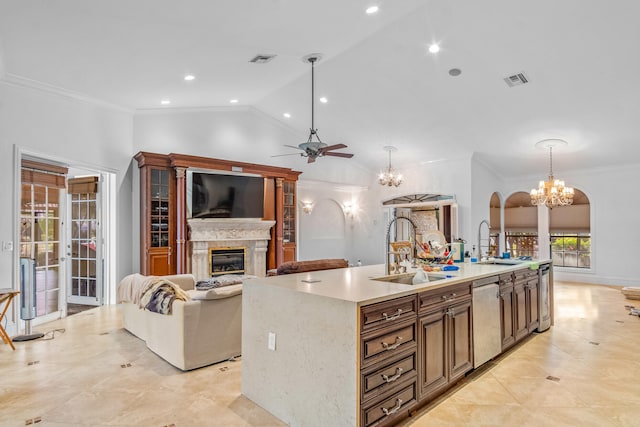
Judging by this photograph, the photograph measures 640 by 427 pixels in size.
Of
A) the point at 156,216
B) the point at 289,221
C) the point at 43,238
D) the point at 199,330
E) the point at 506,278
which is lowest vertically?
the point at 199,330

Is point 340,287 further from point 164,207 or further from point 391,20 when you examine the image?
point 164,207

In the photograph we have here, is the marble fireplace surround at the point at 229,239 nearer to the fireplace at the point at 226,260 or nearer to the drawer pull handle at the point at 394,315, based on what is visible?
the fireplace at the point at 226,260

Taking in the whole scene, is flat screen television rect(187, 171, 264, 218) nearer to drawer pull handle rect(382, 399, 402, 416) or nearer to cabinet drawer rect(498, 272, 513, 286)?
cabinet drawer rect(498, 272, 513, 286)

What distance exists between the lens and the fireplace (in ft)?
23.6

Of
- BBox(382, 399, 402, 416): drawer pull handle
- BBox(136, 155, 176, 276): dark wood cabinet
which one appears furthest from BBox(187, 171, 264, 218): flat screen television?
BBox(382, 399, 402, 416): drawer pull handle

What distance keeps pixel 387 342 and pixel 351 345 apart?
1.02ft

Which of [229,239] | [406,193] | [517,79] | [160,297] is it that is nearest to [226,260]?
[229,239]

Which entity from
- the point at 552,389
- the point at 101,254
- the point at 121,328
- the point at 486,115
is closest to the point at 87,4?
the point at 121,328

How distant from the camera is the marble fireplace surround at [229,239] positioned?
693 centimetres

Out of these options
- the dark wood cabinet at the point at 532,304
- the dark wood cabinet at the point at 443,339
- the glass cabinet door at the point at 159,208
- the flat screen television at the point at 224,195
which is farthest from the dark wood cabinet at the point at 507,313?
the glass cabinet door at the point at 159,208

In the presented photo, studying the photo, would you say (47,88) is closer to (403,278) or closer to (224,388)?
(224,388)

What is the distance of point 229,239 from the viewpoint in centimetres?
735

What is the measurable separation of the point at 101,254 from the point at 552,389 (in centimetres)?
653

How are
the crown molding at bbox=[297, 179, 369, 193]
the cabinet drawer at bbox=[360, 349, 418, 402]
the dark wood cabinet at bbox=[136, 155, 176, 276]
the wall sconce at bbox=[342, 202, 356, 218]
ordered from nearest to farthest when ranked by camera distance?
the cabinet drawer at bbox=[360, 349, 418, 402]
the dark wood cabinet at bbox=[136, 155, 176, 276]
the crown molding at bbox=[297, 179, 369, 193]
the wall sconce at bbox=[342, 202, 356, 218]
